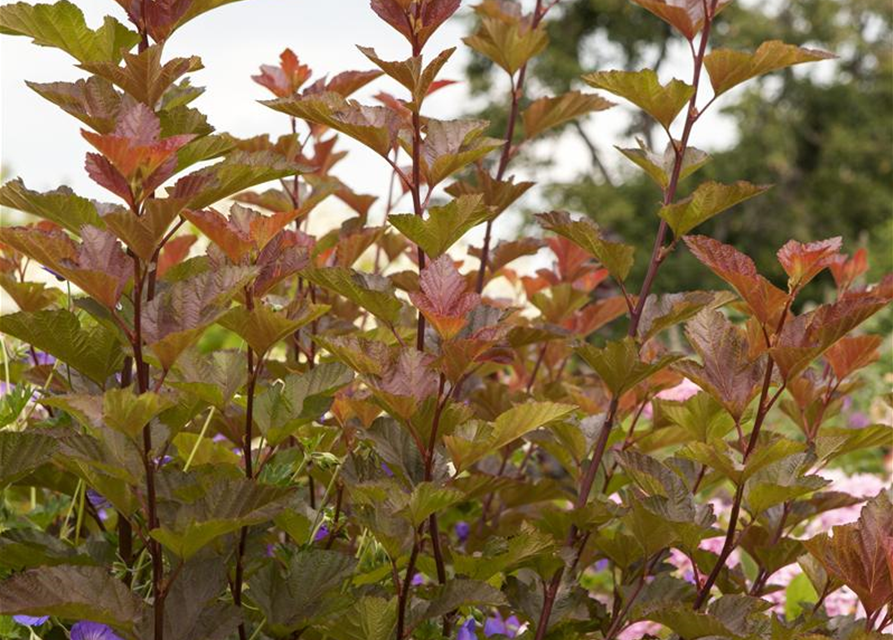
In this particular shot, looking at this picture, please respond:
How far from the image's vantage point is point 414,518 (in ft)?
3.61

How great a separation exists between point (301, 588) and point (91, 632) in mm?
261

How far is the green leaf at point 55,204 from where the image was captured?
3.69 feet

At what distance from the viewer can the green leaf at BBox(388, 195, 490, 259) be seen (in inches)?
47.9

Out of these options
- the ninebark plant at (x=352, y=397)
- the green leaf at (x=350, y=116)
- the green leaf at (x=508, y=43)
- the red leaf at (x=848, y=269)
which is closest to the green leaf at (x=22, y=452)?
the ninebark plant at (x=352, y=397)

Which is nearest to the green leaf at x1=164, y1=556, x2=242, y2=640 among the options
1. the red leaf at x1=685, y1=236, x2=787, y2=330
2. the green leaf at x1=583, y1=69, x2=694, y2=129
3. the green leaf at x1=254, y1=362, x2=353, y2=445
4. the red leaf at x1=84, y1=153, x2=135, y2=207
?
the green leaf at x1=254, y1=362, x2=353, y2=445

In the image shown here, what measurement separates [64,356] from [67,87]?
0.89 ft

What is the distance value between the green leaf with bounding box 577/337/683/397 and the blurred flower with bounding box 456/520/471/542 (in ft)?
2.68

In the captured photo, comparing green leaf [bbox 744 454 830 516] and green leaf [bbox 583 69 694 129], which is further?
green leaf [bbox 583 69 694 129]

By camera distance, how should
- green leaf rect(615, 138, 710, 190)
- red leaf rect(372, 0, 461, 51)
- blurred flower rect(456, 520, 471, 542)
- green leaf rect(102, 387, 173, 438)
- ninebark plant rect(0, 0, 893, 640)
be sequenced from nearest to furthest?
1. green leaf rect(102, 387, 173, 438)
2. ninebark plant rect(0, 0, 893, 640)
3. red leaf rect(372, 0, 461, 51)
4. green leaf rect(615, 138, 710, 190)
5. blurred flower rect(456, 520, 471, 542)

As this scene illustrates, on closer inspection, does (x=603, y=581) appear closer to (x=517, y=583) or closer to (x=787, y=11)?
(x=517, y=583)

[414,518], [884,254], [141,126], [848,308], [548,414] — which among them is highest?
[884,254]

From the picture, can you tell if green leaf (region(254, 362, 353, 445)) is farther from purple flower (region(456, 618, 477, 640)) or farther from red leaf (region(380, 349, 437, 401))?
purple flower (region(456, 618, 477, 640))

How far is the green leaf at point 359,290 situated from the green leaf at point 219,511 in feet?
0.80

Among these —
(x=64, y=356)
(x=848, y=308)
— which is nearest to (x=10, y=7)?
(x=64, y=356)
